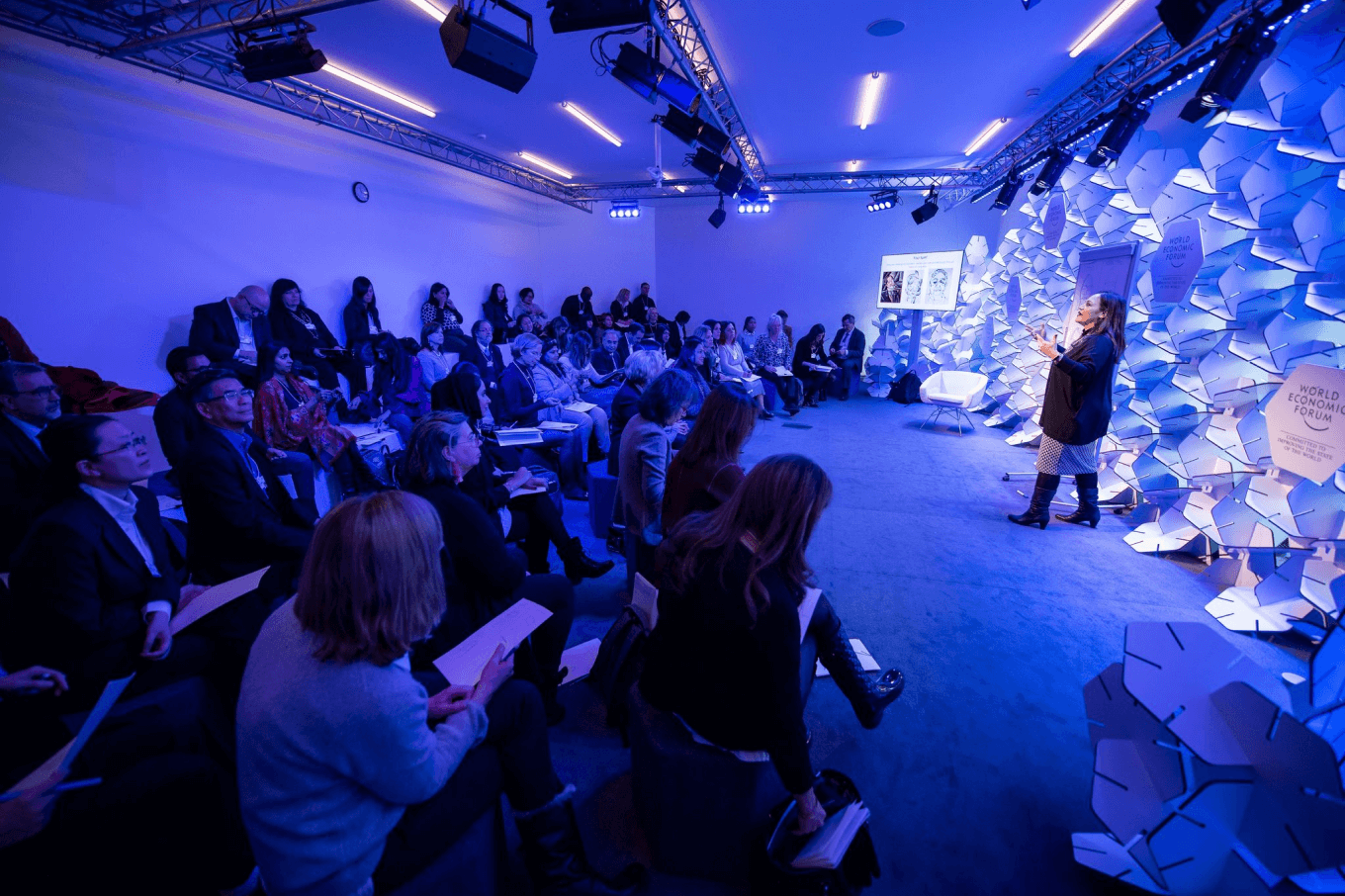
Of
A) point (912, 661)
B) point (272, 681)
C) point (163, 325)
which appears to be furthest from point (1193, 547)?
point (163, 325)

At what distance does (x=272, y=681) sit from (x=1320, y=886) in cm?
214

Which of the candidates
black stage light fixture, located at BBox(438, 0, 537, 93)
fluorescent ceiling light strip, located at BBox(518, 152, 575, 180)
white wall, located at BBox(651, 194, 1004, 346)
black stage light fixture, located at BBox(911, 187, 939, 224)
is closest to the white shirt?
black stage light fixture, located at BBox(438, 0, 537, 93)

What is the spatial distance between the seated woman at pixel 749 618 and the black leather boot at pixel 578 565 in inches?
70.0

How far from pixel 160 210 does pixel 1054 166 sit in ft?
28.7

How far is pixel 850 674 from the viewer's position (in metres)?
1.74

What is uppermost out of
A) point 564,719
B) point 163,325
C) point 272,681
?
point 163,325

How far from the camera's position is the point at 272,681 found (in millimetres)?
972

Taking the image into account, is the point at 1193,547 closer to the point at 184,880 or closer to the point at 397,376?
the point at 184,880

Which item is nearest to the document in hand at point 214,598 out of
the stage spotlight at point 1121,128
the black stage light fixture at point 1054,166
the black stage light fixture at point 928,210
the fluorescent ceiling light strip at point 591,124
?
the fluorescent ceiling light strip at point 591,124

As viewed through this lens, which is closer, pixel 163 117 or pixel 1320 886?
pixel 1320 886

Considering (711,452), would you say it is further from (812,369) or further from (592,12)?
(812,369)

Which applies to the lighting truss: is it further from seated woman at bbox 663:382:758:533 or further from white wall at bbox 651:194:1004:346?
white wall at bbox 651:194:1004:346

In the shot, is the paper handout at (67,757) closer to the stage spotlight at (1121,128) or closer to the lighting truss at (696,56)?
the lighting truss at (696,56)

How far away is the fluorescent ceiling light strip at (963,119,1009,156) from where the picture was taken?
6204 mm
